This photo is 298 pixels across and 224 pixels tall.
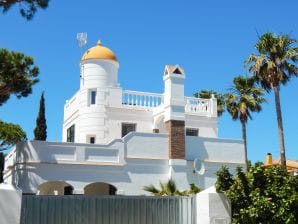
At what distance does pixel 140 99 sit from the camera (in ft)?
102

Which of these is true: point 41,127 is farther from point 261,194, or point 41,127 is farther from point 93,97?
point 261,194

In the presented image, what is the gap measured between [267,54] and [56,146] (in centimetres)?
1519

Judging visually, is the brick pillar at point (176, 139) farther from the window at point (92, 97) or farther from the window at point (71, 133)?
the window at point (71, 133)

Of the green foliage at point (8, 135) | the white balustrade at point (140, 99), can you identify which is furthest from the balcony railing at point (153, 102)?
the green foliage at point (8, 135)

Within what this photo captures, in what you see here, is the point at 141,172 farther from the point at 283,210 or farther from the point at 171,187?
the point at 283,210

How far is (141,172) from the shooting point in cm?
2631

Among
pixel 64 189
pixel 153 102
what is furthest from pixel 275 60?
pixel 64 189

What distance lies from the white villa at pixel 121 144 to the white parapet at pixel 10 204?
44.7 ft

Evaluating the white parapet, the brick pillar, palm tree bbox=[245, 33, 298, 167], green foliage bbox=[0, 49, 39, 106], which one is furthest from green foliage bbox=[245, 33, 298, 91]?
the white parapet

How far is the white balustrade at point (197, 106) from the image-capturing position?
31.5 metres

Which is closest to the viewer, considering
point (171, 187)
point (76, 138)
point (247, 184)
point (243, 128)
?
point (247, 184)

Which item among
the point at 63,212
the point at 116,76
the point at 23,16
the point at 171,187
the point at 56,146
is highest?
the point at 116,76

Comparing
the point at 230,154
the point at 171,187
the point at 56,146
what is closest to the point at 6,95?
the point at 56,146

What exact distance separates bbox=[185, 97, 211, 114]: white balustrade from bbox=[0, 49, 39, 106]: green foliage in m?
11.8
